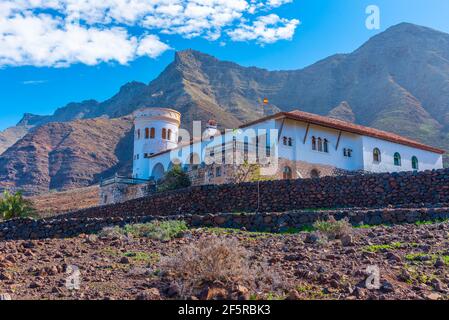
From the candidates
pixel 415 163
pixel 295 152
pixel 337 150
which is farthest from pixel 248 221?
pixel 415 163

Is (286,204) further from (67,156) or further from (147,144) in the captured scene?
(67,156)

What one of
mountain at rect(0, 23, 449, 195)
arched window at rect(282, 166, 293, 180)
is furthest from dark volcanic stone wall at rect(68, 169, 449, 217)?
mountain at rect(0, 23, 449, 195)

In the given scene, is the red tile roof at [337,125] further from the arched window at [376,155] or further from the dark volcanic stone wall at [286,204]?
the dark volcanic stone wall at [286,204]

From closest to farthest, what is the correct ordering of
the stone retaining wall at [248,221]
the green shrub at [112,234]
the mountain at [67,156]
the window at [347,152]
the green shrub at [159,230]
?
the green shrub at [159,230], the green shrub at [112,234], the stone retaining wall at [248,221], the window at [347,152], the mountain at [67,156]

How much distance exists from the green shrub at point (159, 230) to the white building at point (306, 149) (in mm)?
14405

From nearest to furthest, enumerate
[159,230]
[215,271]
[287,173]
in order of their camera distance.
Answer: [215,271]
[159,230]
[287,173]

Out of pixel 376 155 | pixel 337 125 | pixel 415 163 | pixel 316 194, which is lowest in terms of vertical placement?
pixel 316 194

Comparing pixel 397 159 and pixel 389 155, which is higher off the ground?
pixel 389 155

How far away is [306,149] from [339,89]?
3654 inches

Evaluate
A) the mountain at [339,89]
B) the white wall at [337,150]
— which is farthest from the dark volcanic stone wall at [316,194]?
the mountain at [339,89]

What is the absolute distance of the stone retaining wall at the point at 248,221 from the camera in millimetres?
12578

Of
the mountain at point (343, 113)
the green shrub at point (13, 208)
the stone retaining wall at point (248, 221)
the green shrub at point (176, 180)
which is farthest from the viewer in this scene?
the mountain at point (343, 113)

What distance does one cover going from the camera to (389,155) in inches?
1335
